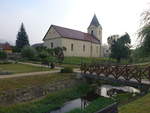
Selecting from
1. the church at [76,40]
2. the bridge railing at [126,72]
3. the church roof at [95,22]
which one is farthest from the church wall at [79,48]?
the bridge railing at [126,72]

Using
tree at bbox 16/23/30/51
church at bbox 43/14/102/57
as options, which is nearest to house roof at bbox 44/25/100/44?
church at bbox 43/14/102/57

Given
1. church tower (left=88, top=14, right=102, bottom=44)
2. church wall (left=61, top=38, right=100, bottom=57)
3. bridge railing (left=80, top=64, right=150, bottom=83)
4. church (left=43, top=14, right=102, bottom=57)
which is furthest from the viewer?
church tower (left=88, top=14, right=102, bottom=44)

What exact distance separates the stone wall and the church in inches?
949

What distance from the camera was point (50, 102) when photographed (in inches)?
410

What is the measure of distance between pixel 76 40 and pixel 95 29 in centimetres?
1166

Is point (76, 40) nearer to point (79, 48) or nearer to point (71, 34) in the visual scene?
point (71, 34)

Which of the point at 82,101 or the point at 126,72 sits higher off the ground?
the point at 126,72

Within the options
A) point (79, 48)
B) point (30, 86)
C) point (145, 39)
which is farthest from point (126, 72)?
point (79, 48)

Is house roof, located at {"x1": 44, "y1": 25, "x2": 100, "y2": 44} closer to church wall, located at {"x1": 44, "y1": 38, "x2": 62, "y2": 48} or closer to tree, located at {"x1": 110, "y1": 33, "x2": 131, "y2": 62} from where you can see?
church wall, located at {"x1": 44, "y1": 38, "x2": 62, "y2": 48}

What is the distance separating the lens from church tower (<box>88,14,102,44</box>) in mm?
49487

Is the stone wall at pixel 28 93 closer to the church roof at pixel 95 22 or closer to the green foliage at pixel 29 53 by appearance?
the green foliage at pixel 29 53

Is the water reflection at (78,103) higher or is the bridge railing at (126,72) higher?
the bridge railing at (126,72)

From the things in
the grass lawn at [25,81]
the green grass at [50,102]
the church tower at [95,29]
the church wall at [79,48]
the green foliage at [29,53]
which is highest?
the church tower at [95,29]

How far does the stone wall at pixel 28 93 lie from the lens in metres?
9.40
